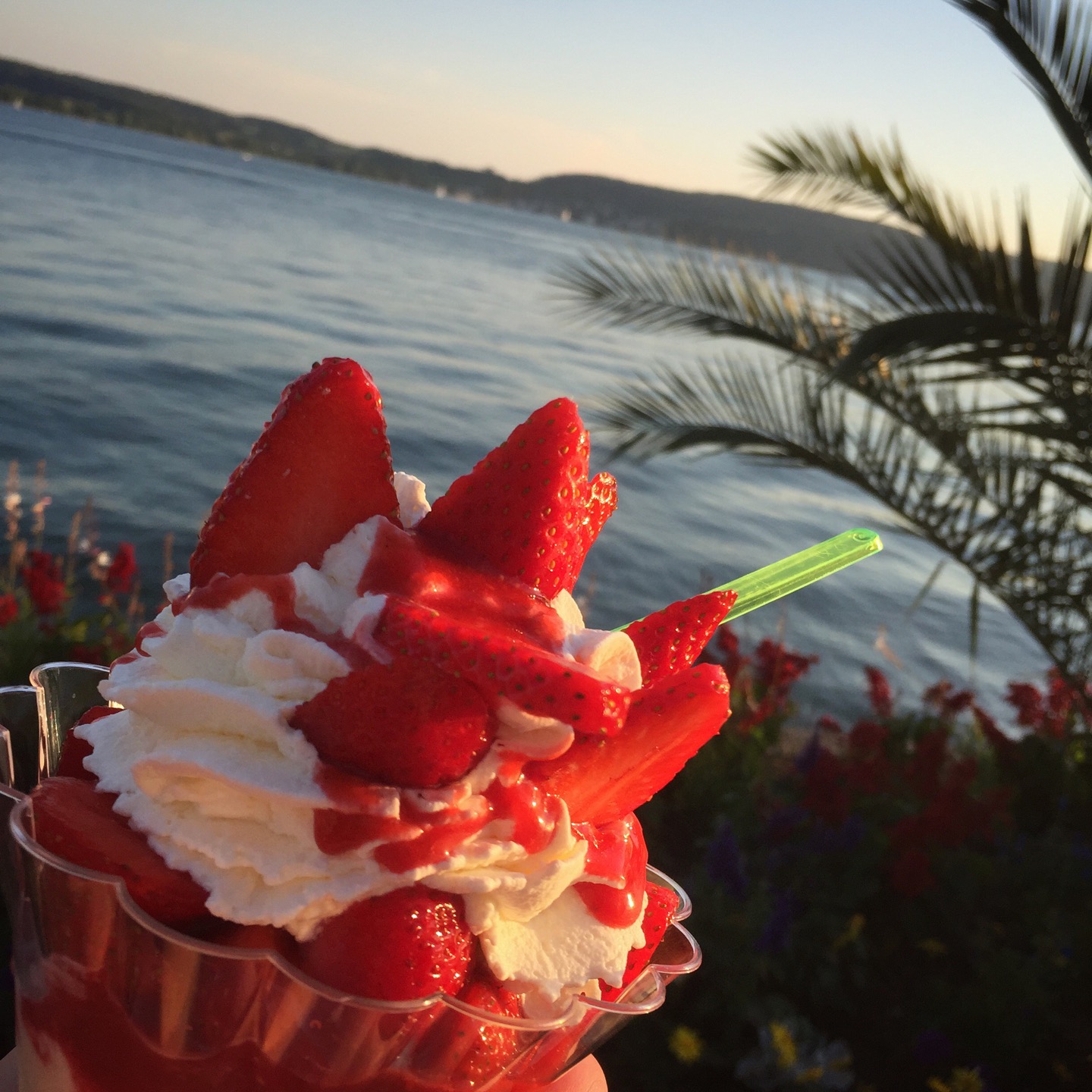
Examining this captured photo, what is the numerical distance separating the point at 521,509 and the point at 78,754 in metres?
0.55

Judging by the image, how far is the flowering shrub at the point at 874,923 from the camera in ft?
8.41

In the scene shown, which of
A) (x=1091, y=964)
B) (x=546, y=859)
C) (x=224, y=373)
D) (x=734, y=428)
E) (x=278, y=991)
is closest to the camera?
(x=278, y=991)

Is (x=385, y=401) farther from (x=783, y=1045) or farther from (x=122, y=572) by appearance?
(x=783, y=1045)

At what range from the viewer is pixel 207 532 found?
1.13m

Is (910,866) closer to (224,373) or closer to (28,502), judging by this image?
(28,502)

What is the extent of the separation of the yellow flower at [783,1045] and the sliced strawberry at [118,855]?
6.21 feet

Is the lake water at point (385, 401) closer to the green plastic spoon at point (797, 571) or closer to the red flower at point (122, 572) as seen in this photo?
the red flower at point (122, 572)

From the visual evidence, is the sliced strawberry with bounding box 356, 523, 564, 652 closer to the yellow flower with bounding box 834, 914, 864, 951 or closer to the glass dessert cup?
the glass dessert cup

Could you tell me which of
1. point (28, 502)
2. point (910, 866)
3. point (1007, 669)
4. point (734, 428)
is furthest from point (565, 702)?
point (1007, 669)

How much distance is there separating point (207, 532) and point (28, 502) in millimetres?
7363

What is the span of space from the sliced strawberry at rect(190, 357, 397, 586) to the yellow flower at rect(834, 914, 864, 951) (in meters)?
2.18

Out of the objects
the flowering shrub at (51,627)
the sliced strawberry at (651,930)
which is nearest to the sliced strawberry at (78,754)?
the sliced strawberry at (651,930)

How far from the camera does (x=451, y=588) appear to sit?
110cm

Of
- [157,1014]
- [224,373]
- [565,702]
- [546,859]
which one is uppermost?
[565,702]
